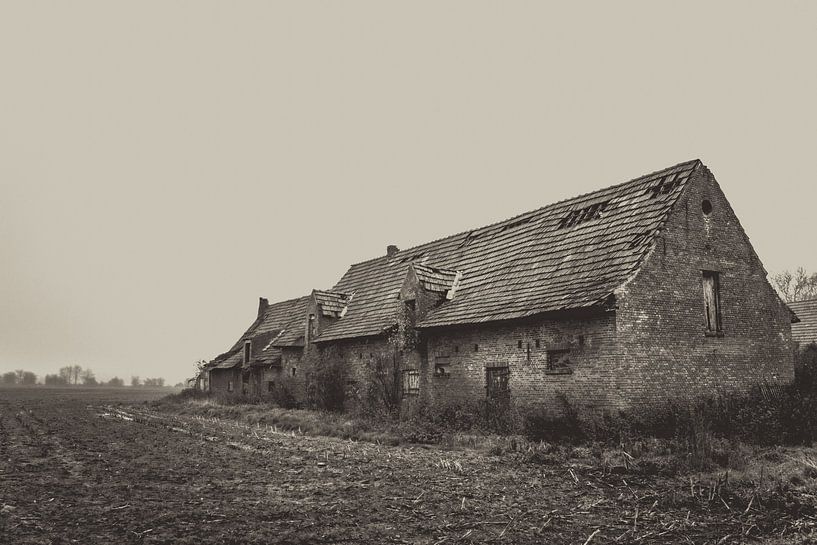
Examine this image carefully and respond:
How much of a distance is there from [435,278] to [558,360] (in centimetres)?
695

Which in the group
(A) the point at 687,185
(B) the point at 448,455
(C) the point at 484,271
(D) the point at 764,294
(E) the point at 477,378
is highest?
(A) the point at 687,185

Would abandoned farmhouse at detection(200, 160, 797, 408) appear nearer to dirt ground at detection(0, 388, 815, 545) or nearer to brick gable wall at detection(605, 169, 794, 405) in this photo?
brick gable wall at detection(605, 169, 794, 405)

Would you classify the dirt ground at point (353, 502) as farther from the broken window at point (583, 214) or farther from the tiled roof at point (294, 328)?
the tiled roof at point (294, 328)

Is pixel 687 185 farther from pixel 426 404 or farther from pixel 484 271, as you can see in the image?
pixel 426 404

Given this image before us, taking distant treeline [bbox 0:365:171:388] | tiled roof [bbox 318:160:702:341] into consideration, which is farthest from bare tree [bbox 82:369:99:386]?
tiled roof [bbox 318:160:702:341]

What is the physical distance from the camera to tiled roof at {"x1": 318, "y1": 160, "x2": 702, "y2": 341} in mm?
16188

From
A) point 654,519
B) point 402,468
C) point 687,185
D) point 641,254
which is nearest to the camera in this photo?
point 654,519

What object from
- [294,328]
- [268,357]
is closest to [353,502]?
[294,328]

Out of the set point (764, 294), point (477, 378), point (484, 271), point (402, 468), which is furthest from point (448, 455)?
point (764, 294)

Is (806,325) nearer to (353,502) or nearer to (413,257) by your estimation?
(413,257)

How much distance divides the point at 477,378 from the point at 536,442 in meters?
4.45

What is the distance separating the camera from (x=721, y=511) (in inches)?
317

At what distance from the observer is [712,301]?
16.9m

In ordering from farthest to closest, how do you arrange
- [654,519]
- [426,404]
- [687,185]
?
1. [426,404]
2. [687,185]
3. [654,519]
